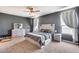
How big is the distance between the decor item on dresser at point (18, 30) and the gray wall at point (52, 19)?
462 mm

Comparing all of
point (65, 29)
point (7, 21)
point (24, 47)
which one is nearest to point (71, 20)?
point (65, 29)

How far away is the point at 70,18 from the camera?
5.99ft

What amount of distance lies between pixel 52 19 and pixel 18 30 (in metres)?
0.79

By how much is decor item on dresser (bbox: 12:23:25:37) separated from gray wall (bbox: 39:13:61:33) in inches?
18.2

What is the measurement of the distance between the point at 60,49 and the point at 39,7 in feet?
3.31

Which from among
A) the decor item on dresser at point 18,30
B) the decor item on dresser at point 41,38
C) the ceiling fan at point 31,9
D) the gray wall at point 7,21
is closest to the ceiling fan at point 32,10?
the ceiling fan at point 31,9

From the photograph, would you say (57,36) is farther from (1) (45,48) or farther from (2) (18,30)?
(2) (18,30)

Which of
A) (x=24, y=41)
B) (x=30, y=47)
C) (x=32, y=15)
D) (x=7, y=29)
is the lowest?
(x=30, y=47)
